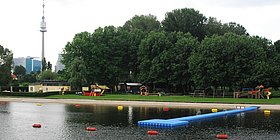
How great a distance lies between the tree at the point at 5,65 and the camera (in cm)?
7606

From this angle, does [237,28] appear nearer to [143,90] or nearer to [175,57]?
[175,57]

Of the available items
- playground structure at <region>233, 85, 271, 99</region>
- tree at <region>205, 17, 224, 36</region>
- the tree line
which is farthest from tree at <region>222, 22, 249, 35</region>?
playground structure at <region>233, 85, 271, 99</region>

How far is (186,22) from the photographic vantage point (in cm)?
7650

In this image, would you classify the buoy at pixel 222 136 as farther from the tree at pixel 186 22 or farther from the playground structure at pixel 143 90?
the tree at pixel 186 22

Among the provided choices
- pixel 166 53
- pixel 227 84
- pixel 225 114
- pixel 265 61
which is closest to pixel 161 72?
pixel 166 53

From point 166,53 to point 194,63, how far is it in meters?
7.54

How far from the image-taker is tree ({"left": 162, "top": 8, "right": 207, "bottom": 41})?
76.5 metres

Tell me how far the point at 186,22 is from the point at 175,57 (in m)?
14.4

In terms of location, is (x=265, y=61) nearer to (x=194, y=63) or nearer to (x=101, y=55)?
(x=194, y=63)

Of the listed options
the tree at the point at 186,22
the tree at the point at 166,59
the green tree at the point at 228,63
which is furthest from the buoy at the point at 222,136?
the tree at the point at 186,22

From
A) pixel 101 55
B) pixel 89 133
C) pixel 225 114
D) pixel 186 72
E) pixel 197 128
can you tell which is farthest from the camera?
pixel 101 55

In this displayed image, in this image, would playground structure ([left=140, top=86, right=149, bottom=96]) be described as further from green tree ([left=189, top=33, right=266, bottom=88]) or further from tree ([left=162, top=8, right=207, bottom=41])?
tree ([left=162, top=8, right=207, bottom=41])

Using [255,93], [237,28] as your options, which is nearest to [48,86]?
[255,93]

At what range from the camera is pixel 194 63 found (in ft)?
192
